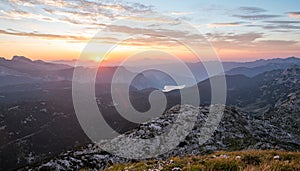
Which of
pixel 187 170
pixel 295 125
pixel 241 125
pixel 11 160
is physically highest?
pixel 187 170

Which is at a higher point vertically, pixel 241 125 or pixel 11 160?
pixel 241 125

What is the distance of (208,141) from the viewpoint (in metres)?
37.2

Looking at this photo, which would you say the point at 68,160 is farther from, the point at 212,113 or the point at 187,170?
the point at 212,113

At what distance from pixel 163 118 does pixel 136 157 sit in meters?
13.0

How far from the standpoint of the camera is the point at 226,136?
3975cm

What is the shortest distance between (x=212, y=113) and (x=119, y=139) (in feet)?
61.5

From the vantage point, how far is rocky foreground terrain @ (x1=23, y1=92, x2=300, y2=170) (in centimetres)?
3017

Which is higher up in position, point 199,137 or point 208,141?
point 199,137

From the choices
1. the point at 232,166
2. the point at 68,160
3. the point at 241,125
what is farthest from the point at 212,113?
the point at 232,166

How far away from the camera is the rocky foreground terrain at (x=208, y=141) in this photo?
3017 cm

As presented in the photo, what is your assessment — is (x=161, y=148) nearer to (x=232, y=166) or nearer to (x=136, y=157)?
(x=136, y=157)

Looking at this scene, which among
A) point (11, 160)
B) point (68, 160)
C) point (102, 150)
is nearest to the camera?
point (68, 160)

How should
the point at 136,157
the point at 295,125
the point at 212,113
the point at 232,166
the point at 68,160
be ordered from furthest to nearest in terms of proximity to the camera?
the point at 295,125
the point at 212,113
the point at 136,157
the point at 68,160
the point at 232,166

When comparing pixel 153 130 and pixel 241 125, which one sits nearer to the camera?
pixel 153 130
